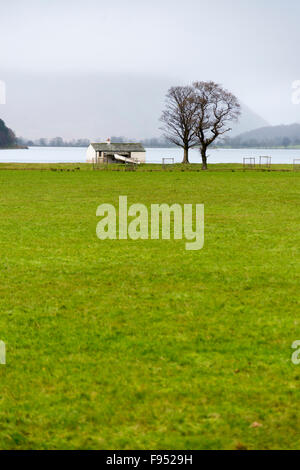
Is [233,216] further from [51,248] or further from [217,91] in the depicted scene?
[217,91]

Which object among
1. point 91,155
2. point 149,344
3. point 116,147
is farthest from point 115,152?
point 149,344

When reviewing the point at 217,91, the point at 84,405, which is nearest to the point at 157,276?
the point at 84,405

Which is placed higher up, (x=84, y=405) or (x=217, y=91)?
(x=217, y=91)

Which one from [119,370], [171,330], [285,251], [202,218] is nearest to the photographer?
[119,370]

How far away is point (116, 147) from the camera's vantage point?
110 m

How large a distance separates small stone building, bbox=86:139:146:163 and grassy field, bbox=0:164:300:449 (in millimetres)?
91623

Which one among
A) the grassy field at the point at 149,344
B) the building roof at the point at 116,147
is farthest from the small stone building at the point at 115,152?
the grassy field at the point at 149,344

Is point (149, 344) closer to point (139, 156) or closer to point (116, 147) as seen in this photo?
point (116, 147)

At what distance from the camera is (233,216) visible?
2370 centimetres

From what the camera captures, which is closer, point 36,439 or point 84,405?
point 36,439

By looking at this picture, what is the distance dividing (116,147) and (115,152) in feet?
6.29

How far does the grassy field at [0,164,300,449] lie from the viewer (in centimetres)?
581

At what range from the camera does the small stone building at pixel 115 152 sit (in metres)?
107

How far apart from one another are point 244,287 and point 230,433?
20.2 ft
